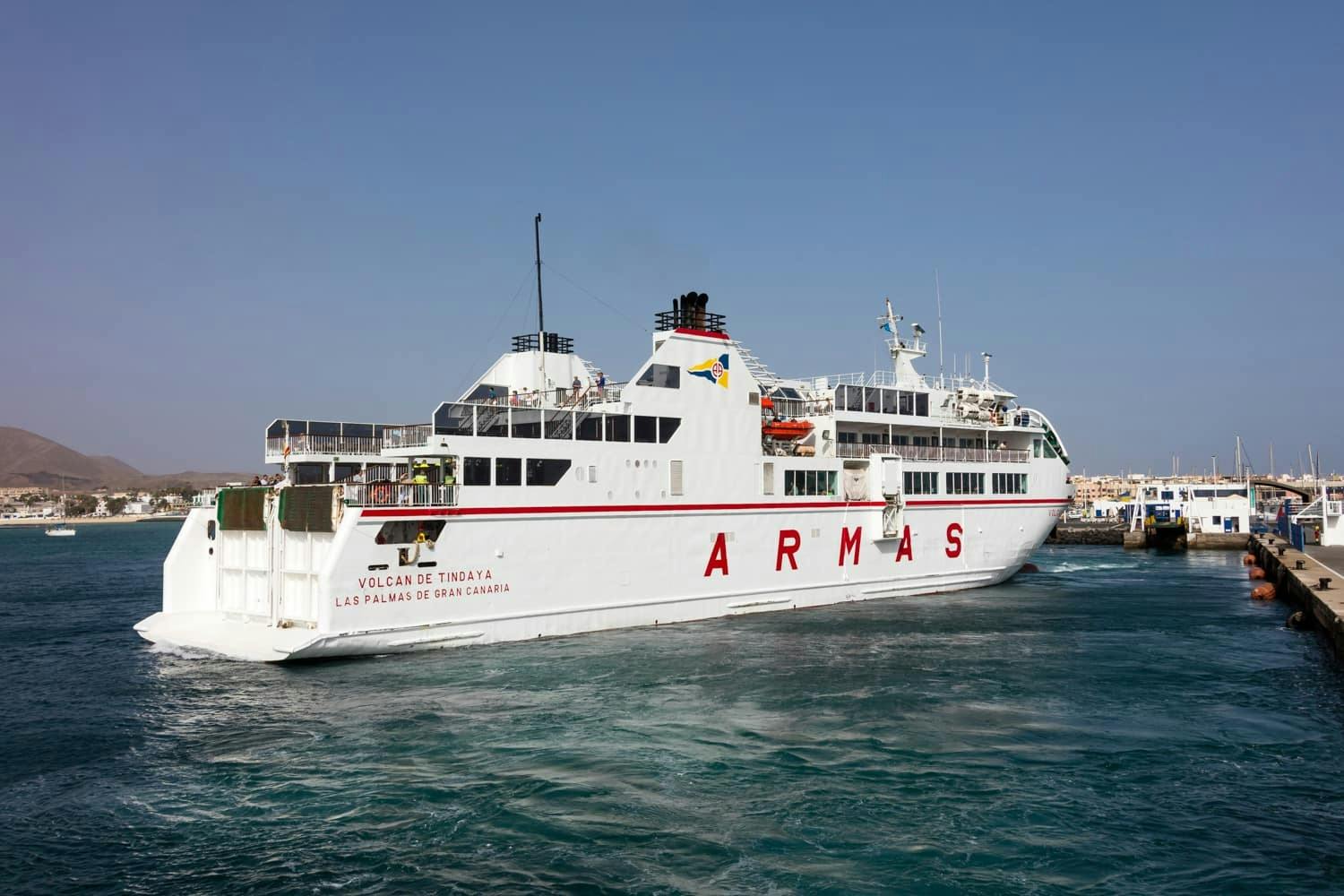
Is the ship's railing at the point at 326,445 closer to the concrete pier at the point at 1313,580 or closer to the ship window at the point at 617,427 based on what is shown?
the ship window at the point at 617,427

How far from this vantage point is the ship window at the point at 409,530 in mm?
22938

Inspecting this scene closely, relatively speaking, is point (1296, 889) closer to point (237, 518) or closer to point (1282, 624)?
point (1282, 624)

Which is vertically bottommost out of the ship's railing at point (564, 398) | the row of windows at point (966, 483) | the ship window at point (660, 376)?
the row of windows at point (966, 483)

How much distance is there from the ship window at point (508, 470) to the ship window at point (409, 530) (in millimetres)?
1915

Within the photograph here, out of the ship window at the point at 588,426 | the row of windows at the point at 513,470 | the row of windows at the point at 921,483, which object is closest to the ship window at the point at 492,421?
the row of windows at the point at 513,470

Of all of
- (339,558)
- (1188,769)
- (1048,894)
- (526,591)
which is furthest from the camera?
(526,591)

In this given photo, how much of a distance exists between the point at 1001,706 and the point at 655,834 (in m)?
8.97

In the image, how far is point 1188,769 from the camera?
1481 cm

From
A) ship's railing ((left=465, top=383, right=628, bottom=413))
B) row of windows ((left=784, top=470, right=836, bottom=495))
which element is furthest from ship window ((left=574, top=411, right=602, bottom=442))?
row of windows ((left=784, top=470, right=836, bottom=495))

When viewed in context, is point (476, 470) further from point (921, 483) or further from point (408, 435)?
point (921, 483)

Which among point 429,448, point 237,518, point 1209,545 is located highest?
point 429,448

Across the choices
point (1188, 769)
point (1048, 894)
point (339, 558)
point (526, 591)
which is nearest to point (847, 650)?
point (526, 591)

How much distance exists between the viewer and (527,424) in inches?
1030

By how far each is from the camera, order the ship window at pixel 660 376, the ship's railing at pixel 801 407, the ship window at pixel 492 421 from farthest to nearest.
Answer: the ship's railing at pixel 801 407 → the ship window at pixel 660 376 → the ship window at pixel 492 421
